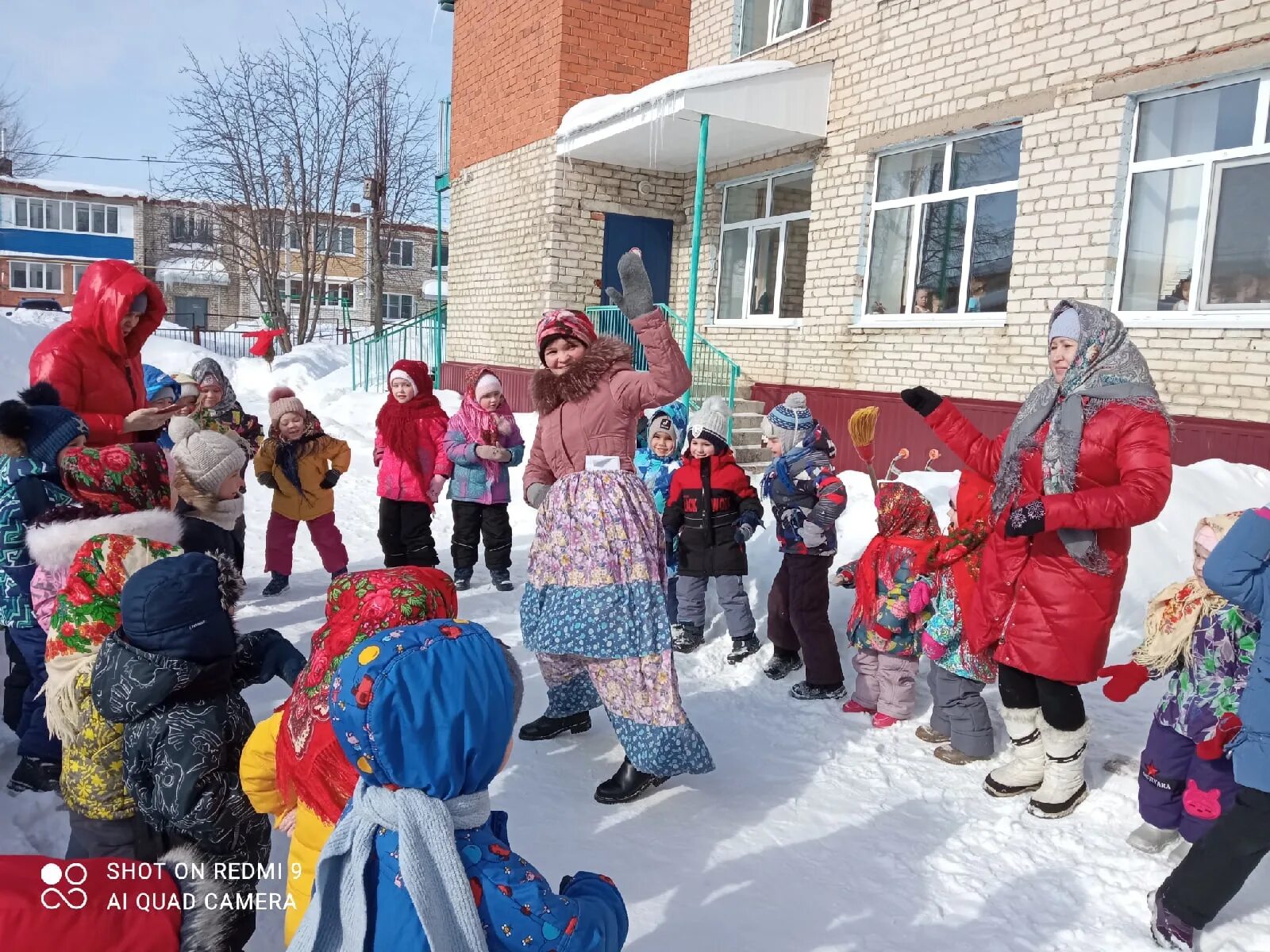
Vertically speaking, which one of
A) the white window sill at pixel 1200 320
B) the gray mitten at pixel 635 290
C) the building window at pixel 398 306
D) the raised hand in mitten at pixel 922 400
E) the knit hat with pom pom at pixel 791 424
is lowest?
the knit hat with pom pom at pixel 791 424

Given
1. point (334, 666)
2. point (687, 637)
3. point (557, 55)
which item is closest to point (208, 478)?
point (334, 666)

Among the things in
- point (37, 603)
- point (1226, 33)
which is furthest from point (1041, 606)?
point (1226, 33)

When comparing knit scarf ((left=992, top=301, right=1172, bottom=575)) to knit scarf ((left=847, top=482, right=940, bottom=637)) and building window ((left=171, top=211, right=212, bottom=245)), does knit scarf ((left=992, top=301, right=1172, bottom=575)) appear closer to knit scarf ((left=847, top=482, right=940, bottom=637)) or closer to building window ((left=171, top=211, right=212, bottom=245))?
knit scarf ((left=847, top=482, right=940, bottom=637))

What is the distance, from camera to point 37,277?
130 feet

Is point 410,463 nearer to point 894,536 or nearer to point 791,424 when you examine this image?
point 791,424

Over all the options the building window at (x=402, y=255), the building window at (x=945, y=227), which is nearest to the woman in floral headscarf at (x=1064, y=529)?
the building window at (x=945, y=227)

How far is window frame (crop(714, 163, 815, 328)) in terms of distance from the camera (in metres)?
9.98

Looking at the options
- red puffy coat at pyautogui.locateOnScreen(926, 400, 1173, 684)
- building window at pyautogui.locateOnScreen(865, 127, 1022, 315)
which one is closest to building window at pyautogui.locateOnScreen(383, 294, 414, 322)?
building window at pyautogui.locateOnScreen(865, 127, 1022, 315)

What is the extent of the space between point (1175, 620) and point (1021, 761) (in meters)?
0.85

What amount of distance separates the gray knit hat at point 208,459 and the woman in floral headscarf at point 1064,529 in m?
2.91

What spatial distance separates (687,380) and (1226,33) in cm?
595

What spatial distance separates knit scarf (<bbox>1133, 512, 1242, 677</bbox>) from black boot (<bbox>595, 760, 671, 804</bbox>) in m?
1.70

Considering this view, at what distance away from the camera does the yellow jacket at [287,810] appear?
159cm

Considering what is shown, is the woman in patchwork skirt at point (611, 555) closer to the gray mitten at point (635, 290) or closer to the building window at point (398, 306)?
the gray mitten at point (635, 290)
